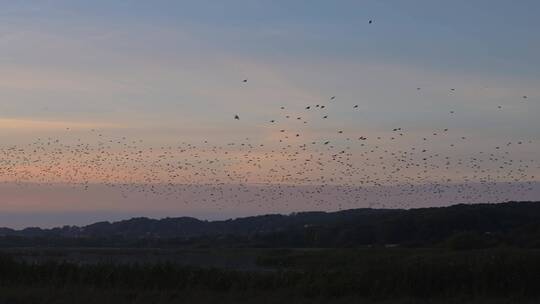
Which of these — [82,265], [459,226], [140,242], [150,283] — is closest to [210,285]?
[150,283]

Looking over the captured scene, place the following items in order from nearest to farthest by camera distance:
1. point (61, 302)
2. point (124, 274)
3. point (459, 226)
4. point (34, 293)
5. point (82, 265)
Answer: point (61, 302) < point (34, 293) < point (124, 274) < point (82, 265) < point (459, 226)

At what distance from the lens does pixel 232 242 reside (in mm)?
107625

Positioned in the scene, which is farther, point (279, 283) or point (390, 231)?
point (390, 231)

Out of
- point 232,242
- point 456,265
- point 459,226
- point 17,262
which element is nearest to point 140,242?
point 232,242

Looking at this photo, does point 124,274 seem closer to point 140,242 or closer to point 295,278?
point 295,278

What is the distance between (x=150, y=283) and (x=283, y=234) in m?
77.5

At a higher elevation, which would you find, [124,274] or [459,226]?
[459,226]

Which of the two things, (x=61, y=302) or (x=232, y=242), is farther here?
(x=232, y=242)

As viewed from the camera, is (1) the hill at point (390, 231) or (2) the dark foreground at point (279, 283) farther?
(1) the hill at point (390, 231)

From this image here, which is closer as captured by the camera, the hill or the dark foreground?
the dark foreground

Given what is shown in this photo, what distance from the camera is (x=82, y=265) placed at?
31625 mm

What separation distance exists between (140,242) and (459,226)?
3941 centimetres

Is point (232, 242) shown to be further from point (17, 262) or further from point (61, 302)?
point (61, 302)

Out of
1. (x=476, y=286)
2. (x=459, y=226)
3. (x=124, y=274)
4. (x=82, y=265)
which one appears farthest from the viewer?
(x=459, y=226)
